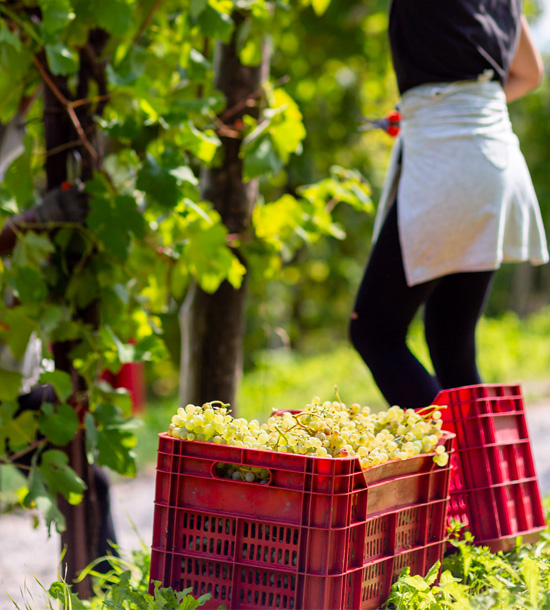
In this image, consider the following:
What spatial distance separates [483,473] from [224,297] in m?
1.29

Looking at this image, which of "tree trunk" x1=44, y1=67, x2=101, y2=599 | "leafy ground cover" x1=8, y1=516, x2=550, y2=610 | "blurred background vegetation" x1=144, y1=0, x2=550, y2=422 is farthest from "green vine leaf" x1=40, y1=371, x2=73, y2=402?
"blurred background vegetation" x1=144, y1=0, x2=550, y2=422

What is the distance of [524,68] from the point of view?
2.09m

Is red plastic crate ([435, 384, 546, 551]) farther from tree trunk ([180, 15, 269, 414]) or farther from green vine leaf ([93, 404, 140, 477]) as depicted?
tree trunk ([180, 15, 269, 414])

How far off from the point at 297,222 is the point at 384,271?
2.70 ft

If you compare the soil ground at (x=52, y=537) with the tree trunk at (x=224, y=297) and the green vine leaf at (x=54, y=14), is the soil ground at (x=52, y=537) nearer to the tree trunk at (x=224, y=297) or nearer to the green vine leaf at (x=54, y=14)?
the tree trunk at (x=224, y=297)

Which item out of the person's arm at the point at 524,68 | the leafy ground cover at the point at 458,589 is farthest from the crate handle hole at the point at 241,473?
the person's arm at the point at 524,68

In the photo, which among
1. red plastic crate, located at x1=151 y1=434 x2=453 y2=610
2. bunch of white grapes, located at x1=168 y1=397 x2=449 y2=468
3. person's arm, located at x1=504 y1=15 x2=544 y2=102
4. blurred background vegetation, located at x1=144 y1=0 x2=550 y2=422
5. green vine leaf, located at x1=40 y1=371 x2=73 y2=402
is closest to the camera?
red plastic crate, located at x1=151 y1=434 x2=453 y2=610

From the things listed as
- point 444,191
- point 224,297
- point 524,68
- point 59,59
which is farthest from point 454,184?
point 224,297

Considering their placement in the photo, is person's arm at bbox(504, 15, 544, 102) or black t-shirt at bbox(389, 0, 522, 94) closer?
black t-shirt at bbox(389, 0, 522, 94)

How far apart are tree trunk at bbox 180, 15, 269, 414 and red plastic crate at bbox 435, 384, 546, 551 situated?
1169 millimetres

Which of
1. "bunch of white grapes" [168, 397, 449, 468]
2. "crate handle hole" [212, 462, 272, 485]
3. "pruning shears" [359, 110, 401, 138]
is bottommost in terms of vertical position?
"crate handle hole" [212, 462, 272, 485]

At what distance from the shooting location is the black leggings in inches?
70.6

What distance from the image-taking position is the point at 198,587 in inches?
52.8

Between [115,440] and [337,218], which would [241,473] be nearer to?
[115,440]
